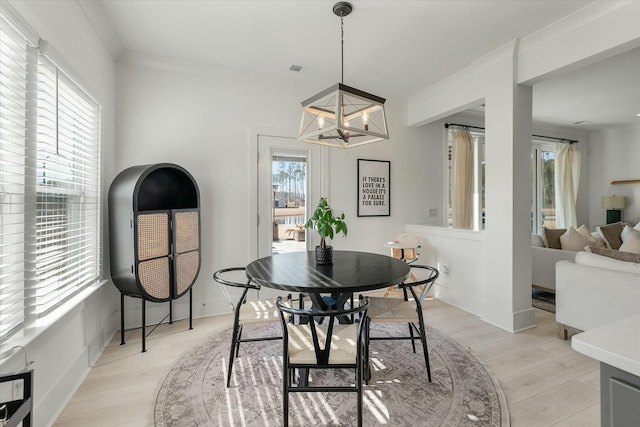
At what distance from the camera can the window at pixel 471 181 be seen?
484cm

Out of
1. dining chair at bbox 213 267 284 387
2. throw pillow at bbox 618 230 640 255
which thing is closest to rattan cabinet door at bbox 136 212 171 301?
dining chair at bbox 213 267 284 387

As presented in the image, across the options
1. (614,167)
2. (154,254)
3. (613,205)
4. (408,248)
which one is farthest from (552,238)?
(154,254)

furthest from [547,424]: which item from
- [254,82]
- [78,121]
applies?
[254,82]

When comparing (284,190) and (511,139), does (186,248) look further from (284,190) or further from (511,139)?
(511,139)

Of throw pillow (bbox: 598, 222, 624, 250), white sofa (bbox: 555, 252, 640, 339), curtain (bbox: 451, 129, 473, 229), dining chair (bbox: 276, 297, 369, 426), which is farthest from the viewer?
curtain (bbox: 451, 129, 473, 229)

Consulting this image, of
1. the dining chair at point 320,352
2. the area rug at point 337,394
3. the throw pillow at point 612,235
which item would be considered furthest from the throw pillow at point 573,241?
the dining chair at point 320,352

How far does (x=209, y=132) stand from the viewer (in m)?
3.53

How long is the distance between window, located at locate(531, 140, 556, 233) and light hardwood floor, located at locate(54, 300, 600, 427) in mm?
3542

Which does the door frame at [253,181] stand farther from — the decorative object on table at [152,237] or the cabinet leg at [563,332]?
the cabinet leg at [563,332]

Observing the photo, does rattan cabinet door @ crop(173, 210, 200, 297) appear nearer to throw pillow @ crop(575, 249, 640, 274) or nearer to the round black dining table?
the round black dining table

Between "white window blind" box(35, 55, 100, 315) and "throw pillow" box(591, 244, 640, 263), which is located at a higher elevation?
"white window blind" box(35, 55, 100, 315)

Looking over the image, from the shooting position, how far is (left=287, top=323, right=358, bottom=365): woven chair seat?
1650 mm

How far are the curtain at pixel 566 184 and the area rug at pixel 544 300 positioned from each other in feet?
8.47

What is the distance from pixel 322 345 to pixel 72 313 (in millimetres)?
1688
